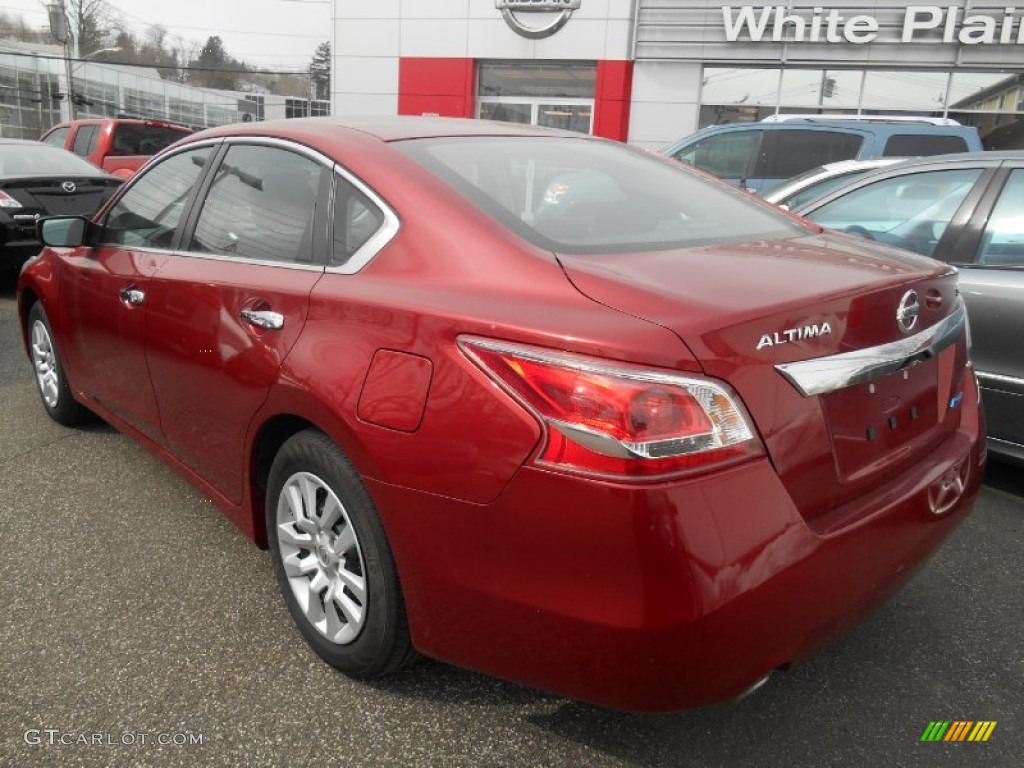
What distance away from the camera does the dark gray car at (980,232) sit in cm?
335

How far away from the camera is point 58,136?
42.9 feet

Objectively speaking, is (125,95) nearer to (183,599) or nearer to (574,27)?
(574,27)

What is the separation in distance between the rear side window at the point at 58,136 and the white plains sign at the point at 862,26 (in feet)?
40.5

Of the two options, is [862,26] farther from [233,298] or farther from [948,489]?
[233,298]

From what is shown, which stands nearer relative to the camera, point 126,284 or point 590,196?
point 590,196

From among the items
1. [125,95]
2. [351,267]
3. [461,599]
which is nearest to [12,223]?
[351,267]

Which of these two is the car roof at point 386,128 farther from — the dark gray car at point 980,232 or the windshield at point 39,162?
the windshield at point 39,162

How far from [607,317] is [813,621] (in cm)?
77

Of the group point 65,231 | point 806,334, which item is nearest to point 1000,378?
point 806,334

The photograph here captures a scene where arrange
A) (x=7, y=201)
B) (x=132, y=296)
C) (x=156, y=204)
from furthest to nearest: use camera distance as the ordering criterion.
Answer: (x=7, y=201) → (x=156, y=204) → (x=132, y=296)

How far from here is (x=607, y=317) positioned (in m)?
1.66

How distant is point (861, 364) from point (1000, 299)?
6.52ft

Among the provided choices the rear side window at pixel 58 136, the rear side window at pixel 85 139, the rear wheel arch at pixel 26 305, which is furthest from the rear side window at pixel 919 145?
the rear side window at pixel 58 136

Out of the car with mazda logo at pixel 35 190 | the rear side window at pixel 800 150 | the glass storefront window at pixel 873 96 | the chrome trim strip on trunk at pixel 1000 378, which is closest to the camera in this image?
the chrome trim strip on trunk at pixel 1000 378
